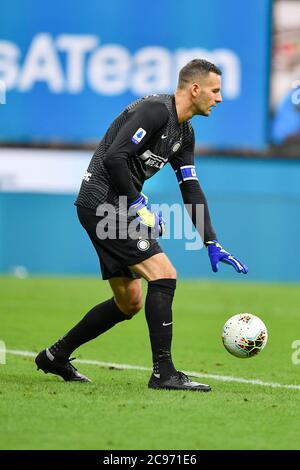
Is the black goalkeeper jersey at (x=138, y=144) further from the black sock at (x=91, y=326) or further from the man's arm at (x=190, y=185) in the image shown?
the black sock at (x=91, y=326)

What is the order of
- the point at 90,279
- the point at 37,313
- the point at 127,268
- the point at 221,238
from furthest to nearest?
the point at 221,238
the point at 90,279
the point at 37,313
the point at 127,268

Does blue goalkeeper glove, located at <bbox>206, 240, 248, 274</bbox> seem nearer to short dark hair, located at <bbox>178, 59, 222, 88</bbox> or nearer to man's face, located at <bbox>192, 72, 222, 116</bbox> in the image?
man's face, located at <bbox>192, 72, 222, 116</bbox>

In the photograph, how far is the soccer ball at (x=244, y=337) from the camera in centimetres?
762

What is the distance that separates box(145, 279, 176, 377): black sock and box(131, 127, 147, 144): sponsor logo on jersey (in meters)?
1.01

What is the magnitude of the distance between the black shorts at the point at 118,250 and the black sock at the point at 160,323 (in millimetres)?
221

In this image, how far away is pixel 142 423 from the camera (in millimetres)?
5883

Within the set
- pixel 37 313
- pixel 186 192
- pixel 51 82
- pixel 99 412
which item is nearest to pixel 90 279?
pixel 51 82

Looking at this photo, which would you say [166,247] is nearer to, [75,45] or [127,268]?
[75,45]

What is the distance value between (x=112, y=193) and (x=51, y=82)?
567 inches

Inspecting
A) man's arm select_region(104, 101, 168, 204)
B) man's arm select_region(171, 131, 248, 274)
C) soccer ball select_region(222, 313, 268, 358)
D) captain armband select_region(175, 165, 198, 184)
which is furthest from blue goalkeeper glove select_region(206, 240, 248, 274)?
man's arm select_region(104, 101, 168, 204)

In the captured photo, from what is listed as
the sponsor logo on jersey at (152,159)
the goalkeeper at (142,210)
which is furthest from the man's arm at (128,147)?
the sponsor logo on jersey at (152,159)

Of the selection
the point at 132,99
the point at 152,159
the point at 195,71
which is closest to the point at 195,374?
the point at 152,159

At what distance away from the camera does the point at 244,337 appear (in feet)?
25.0

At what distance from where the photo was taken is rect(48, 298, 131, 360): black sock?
7.69 meters
